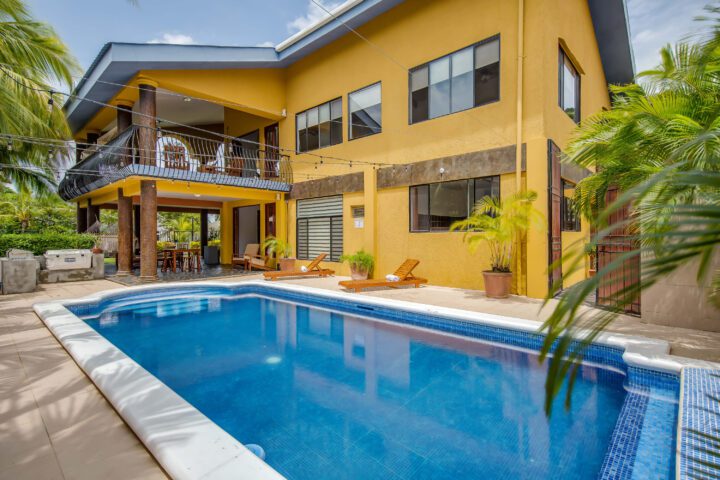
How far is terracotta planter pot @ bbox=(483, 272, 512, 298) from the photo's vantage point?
8242mm

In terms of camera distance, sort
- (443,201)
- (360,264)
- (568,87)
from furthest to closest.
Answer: (360,264) → (443,201) → (568,87)

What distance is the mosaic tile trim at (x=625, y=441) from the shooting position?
112 inches

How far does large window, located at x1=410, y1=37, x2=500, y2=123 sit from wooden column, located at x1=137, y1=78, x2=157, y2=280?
786 cm

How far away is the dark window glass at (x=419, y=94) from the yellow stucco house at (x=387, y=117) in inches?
1.5

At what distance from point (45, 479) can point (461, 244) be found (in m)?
8.82

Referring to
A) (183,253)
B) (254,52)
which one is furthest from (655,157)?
(183,253)

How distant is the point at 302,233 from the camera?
14414 mm

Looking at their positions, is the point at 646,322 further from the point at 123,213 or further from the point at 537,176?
the point at 123,213

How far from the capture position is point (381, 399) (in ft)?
14.0

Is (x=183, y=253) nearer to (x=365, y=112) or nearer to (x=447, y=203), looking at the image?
(x=365, y=112)

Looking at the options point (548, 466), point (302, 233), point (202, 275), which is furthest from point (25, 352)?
point (302, 233)

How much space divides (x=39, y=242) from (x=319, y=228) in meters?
9.79

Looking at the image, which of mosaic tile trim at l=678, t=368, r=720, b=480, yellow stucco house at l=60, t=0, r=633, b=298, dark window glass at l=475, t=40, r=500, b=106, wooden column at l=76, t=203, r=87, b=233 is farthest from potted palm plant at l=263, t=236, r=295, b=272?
mosaic tile trim at l=678, t=368, r=720, b=480

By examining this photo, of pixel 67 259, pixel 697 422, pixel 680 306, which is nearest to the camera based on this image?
pixel 697 422
